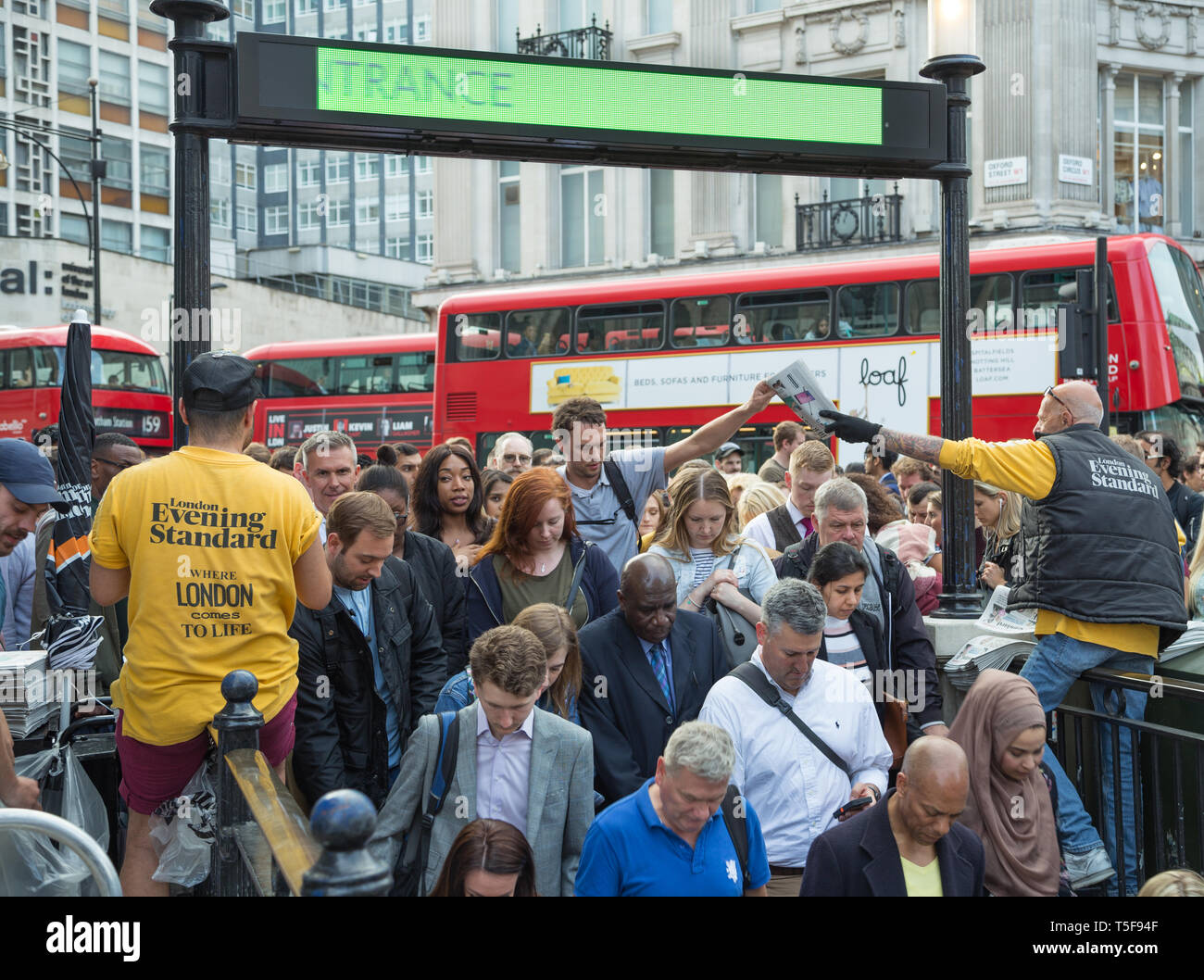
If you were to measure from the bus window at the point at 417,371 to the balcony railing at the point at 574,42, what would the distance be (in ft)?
30.0

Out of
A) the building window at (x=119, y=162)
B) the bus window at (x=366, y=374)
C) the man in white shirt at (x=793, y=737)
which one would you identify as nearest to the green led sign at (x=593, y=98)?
the man in white shirt at (x=793, y=737)

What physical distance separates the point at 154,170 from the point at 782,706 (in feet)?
196

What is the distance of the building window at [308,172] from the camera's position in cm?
7500

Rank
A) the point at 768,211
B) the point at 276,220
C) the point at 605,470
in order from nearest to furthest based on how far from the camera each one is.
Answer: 1. the point at 605,470
2. the point at 768,211
3. the point at 276,220

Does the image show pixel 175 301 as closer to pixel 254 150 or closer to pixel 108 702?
pixel 108 702

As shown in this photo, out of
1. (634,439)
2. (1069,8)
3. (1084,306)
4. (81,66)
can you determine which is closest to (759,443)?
(634,439)

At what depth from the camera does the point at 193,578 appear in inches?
147

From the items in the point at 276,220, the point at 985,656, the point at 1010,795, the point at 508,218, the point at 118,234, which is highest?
the point at 276,220

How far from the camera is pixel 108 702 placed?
17.4 feet

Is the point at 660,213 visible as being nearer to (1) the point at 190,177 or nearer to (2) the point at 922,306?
(2) the point at 922,306

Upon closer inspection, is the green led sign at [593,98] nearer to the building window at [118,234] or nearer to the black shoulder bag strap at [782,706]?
the black shoulder bag strap at [782,706]

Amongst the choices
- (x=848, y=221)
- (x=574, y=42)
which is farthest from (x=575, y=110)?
(x=574, y=42)

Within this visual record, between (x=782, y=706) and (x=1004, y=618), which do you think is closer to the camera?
(x=782, y=706)
